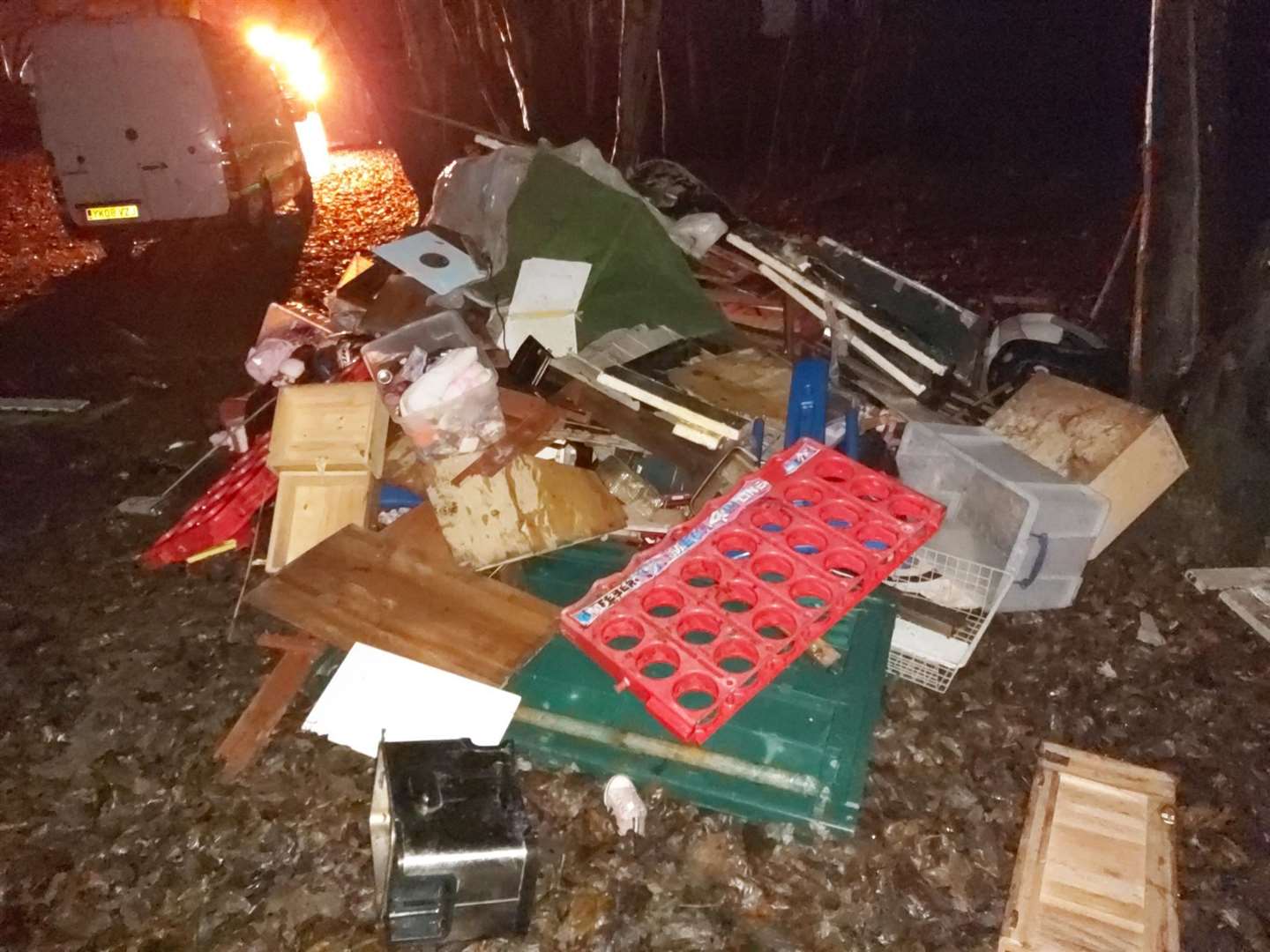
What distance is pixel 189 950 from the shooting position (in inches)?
77.3

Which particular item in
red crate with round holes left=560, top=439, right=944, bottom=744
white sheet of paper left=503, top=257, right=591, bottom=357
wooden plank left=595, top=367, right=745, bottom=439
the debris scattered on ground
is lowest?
the debris scattered on ground

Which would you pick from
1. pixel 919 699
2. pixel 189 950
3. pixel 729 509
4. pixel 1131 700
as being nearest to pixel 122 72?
pixel 729 509

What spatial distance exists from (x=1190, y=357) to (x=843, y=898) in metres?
2.23

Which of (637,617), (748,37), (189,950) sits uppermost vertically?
(748,37)

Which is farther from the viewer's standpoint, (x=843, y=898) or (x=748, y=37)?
(x=748, y=37)

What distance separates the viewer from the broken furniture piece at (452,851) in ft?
5.93

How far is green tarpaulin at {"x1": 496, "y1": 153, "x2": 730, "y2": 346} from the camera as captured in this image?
3.50 metres

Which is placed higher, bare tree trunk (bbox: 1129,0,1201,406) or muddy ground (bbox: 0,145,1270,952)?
bare tree trunk (bbox: 1129,0,1201,406)

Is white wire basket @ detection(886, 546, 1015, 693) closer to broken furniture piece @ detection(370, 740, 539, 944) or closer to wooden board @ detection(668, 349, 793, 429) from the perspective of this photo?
wooden board @ detection(668, 349, 793, 429)

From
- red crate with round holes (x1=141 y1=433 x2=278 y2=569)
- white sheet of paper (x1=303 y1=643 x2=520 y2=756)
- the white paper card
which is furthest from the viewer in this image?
the white paper card

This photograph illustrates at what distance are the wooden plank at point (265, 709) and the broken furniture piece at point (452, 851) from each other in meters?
0.56

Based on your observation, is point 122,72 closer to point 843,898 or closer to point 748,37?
point 748,37

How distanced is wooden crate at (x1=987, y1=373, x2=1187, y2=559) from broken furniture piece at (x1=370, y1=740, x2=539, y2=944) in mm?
1972

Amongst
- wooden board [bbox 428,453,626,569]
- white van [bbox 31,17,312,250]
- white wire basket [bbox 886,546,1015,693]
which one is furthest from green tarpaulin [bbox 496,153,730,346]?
white van [bbox 31,17,312,250]
